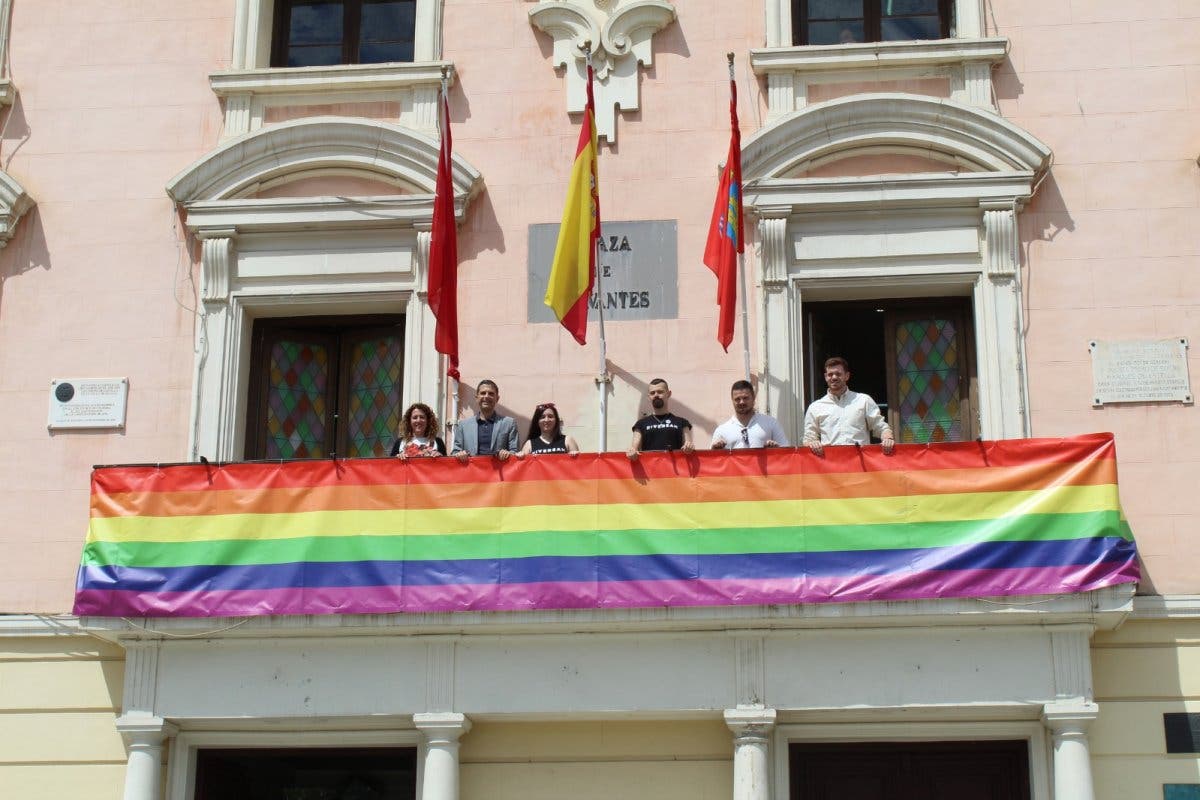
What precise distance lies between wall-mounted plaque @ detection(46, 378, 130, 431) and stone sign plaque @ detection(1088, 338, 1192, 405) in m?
8.22

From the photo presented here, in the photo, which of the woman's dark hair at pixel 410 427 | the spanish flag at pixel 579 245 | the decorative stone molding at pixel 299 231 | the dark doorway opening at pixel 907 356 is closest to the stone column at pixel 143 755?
the decorative stone molding at pixel 299 231

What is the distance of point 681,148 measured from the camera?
15.4 m

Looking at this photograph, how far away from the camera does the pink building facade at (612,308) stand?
527 inches

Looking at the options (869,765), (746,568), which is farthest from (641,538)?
(869,765)

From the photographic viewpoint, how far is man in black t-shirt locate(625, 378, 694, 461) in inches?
555

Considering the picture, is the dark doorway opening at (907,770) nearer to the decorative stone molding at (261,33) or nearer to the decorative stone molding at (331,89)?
the decorative stone molding at (331,89)

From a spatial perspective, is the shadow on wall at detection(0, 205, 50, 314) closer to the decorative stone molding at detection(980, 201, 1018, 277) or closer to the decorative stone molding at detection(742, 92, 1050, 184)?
the decorative stone molding at detection(742, 92, 1050, 184)

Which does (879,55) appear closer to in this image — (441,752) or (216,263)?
(216,263)

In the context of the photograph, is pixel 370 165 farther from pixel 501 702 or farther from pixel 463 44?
pixel 501 702

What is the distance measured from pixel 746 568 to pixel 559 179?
4215 mm

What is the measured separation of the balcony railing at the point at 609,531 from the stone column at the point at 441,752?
2.75ft

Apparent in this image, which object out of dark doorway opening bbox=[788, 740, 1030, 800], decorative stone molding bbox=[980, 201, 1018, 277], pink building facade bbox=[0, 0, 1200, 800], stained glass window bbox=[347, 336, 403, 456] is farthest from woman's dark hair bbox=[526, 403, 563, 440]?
decorative stone molding bbox=[980, 201, 1018, 277]

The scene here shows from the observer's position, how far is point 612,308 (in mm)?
15078

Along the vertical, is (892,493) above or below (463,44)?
below
